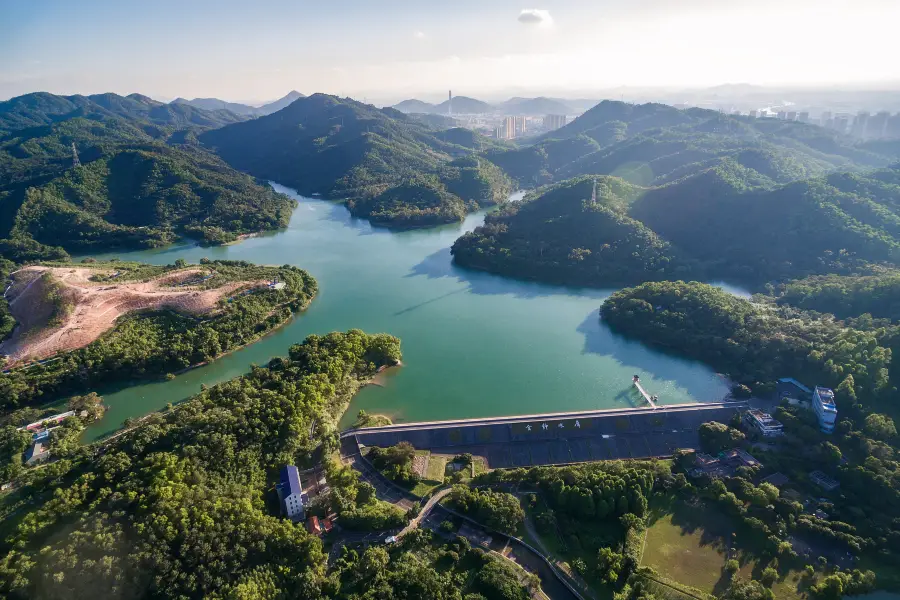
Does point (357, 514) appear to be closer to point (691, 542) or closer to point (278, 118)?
point (691, 542)

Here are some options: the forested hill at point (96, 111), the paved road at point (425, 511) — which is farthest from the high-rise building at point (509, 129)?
the paved road at point (425, 511)

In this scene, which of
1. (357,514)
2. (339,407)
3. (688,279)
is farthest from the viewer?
(688,279)

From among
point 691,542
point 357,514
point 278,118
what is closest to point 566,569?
point 691,542

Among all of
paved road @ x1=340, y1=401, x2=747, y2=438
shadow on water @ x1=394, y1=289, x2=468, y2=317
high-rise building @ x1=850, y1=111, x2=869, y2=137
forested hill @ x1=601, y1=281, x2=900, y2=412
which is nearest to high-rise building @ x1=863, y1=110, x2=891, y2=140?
high-rise building @ x1=850, y1=111, x2=869, y2=137

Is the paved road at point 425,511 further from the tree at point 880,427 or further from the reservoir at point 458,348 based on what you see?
the tree at point 880,427

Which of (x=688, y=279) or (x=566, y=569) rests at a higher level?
(x=688, y=279)

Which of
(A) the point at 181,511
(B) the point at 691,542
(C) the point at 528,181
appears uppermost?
(C) the point at 528,181

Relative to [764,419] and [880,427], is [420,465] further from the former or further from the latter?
[880,427]

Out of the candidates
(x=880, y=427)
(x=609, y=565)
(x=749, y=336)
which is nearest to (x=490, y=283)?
(x=749, y=336)
